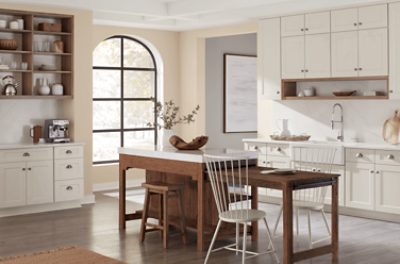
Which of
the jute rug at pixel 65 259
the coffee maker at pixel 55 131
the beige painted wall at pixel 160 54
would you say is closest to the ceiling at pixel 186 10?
the beige painted wall at pixel 160 54

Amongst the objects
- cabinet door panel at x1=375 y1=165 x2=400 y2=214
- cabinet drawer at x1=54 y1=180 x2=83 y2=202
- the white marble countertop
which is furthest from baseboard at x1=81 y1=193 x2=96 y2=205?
cabinet door panel at x1=375 y1=165 x2=400 y2=214

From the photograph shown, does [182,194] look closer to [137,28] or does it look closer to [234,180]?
[234,180]

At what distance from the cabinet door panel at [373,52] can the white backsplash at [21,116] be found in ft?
13.2

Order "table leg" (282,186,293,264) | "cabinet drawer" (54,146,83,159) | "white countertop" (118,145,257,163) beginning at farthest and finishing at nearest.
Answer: "cabinet drawer" (54,146,83,159)
"white countertop" (118,145,257,163)
"table leg" (282,186,293,264)

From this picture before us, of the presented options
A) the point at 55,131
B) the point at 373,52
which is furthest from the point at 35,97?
the point at 373,52

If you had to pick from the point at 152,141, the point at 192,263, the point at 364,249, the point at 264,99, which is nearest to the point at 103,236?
the point at 192,263

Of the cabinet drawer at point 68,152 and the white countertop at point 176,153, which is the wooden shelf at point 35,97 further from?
the white countertop at point 176,153

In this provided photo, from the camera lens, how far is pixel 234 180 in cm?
543

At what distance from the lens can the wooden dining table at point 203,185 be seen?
16.5 ft

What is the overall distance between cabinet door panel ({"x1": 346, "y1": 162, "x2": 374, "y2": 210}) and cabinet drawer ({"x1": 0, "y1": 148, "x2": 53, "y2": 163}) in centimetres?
365

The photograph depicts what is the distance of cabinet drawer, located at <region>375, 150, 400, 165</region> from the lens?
23.1 ft

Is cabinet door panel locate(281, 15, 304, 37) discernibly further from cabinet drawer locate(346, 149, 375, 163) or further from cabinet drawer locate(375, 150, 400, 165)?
cabinet drawer locate(375, 150, 400, 165)

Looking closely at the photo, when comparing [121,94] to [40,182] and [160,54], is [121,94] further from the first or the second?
[40,182]

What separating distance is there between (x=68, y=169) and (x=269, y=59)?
304 centimetres
